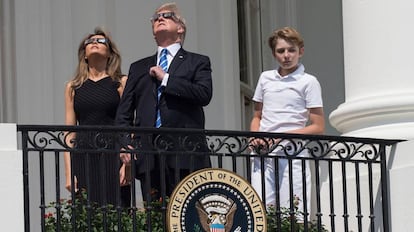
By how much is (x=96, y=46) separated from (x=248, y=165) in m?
1.43

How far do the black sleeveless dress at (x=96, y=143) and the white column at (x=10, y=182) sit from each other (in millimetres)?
467

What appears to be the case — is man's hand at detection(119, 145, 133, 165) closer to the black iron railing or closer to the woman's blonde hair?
the black iron railing

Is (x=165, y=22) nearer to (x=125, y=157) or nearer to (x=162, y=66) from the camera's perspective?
(x=162, y=66)

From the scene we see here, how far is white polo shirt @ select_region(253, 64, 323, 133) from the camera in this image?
11.7m

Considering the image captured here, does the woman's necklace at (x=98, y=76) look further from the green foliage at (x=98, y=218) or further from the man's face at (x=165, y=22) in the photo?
the green foliage at (x=98, y=218)

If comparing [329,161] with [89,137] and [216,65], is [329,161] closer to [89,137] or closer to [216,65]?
[89,137]

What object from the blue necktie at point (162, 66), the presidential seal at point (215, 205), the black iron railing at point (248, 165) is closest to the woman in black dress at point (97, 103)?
the black iron railing at point (248, 165)

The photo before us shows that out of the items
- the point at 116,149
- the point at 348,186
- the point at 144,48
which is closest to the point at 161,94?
the point at 116,149

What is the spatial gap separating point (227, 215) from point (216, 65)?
4.61 m

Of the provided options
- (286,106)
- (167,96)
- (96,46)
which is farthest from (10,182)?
(286,106)

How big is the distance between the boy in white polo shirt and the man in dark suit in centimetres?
62

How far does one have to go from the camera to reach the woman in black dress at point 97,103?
36.2 ft

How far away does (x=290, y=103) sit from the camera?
38.4ft

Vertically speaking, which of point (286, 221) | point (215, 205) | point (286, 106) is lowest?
point (286, 221)
